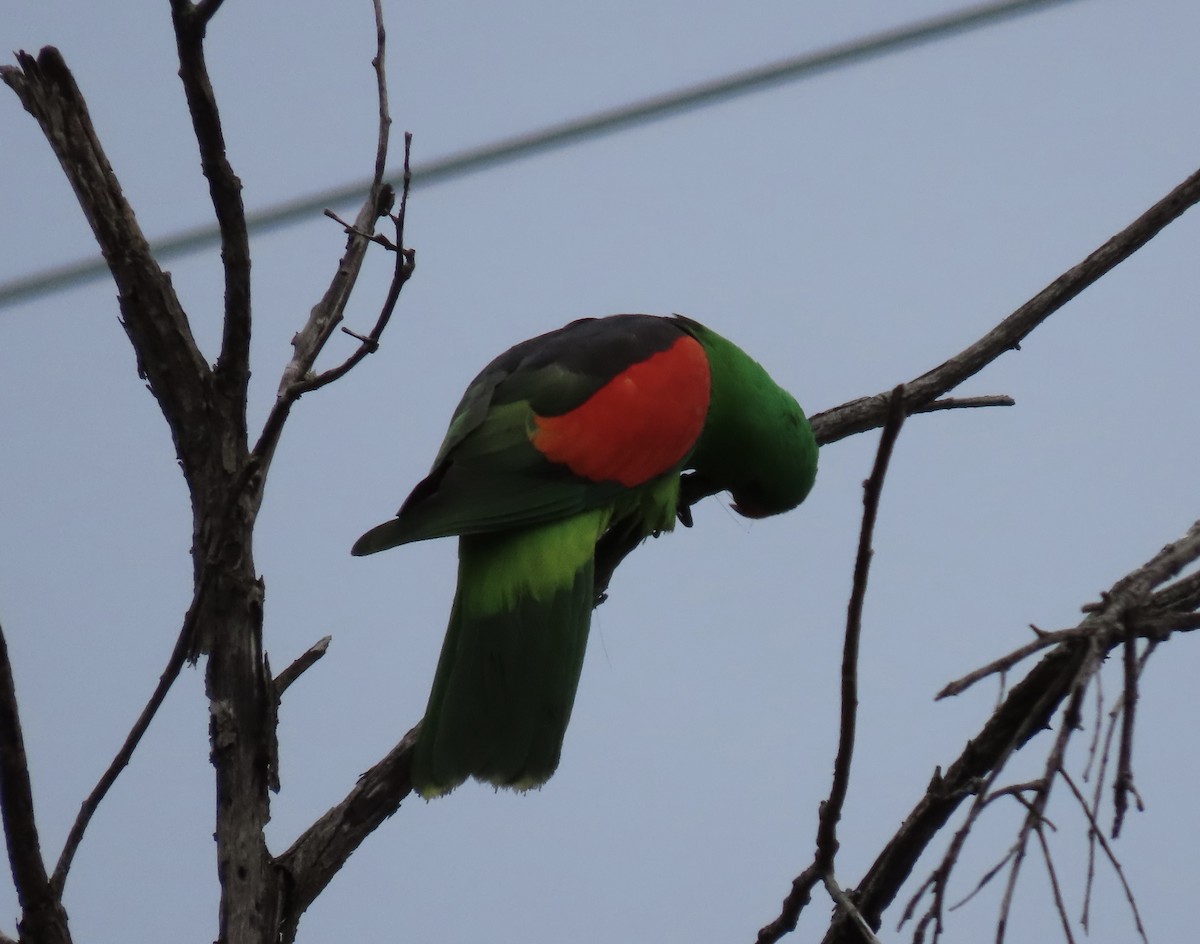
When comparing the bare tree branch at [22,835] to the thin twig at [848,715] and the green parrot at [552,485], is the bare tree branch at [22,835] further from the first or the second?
the thin twig at [848,715]

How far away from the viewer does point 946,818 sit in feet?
3.66

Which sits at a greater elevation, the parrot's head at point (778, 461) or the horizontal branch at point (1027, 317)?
the parrot's head at point (778, 461)

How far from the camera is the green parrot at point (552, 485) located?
182cm

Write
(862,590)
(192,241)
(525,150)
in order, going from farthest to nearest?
(525,150) < (192,241) < (862,590)

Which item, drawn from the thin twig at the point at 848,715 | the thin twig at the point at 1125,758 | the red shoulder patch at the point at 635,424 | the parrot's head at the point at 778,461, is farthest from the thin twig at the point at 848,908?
the parrot's head at the point at 778,461

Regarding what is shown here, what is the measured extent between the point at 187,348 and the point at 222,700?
1.36ft

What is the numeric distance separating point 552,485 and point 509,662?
0.99 ft

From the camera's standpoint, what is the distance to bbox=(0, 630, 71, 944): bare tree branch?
46.5 inches

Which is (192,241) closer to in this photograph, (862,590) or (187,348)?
(187,348)

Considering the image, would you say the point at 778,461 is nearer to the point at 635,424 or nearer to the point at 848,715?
the point at 635,424

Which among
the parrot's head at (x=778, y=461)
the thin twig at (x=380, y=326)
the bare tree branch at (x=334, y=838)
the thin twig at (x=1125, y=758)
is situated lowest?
the thin twig at (x=1125, y=758)

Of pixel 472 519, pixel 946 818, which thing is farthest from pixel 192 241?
pixel 946 818

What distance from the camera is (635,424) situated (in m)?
2.14

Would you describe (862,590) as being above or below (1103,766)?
above
